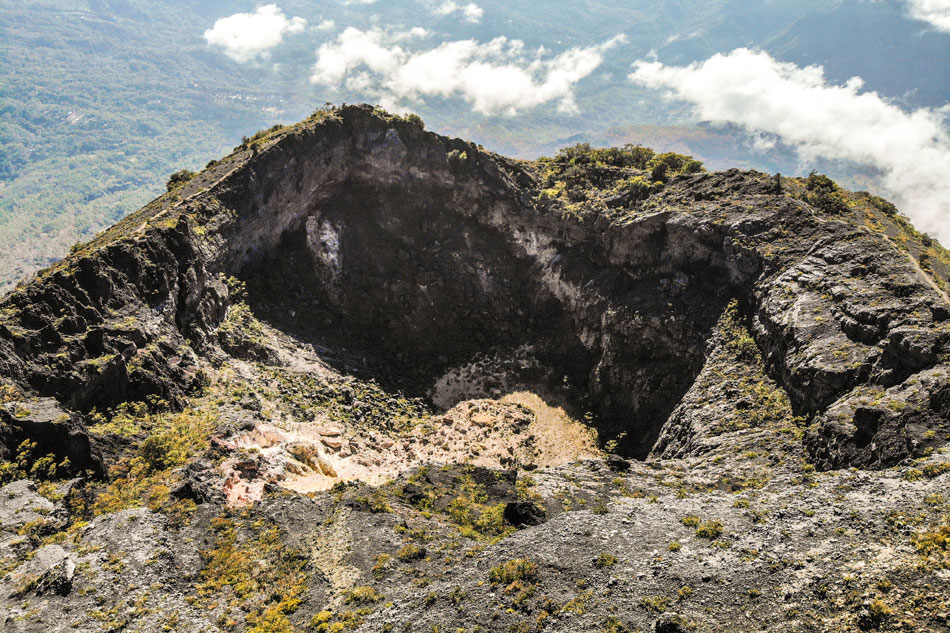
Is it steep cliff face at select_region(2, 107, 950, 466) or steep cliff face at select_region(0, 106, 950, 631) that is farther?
steep cliff face at select_region(2, 107, 950, 466)

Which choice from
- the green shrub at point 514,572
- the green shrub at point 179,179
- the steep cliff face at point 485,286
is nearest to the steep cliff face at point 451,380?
the green shrub at point 514,572

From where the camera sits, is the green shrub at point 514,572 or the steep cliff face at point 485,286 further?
the steep cliff face at point 485,286

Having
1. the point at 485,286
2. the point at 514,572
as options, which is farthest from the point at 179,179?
A: the point at 514,572

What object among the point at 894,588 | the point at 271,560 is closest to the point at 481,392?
the point at 271,560

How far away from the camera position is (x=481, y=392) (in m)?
47.3

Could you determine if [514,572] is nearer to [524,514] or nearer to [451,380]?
[524,514]

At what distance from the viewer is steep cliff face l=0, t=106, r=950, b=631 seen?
62.8 feet

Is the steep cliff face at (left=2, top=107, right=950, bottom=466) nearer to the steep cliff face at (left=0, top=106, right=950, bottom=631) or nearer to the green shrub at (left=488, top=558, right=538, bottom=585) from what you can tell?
the steep cliff face at (left=0, top=106, right=950, bottom=631)

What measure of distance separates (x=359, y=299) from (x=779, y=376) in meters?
40.5

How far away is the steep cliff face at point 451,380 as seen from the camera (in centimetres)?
1914

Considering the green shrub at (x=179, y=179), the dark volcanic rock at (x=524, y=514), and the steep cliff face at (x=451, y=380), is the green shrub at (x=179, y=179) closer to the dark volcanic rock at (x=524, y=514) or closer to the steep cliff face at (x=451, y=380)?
the steep cliff face at (x=451, y=380)

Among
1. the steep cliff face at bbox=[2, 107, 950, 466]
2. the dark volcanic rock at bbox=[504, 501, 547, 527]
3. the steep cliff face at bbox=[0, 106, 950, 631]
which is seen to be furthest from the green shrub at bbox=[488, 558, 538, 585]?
the steep cliff face at bbox=[2, 107, 950, 466]

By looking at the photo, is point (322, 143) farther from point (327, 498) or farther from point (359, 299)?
point (327, 498)

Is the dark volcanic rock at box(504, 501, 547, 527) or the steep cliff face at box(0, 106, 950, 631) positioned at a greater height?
the steep cliff face at box(0, 106, 950, 631)
